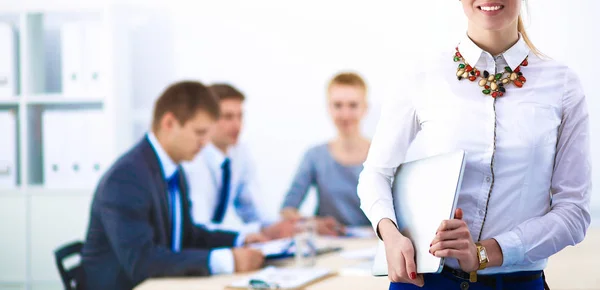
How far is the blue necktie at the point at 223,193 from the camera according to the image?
4.48 metres

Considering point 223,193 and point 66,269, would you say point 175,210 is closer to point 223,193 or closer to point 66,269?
point 66,269

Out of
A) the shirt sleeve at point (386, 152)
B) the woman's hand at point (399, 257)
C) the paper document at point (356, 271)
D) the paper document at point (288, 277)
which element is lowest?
the paper document at point (356, 271)

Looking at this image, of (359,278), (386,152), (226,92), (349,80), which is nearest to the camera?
(386,152)

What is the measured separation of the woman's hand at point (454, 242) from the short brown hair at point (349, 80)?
3.30 m

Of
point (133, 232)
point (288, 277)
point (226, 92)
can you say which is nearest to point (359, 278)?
point (288, 277)

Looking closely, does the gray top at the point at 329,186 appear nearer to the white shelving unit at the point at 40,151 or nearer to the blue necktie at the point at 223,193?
the blue necktie at the point at 223,193

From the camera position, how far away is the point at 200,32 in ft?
15.3

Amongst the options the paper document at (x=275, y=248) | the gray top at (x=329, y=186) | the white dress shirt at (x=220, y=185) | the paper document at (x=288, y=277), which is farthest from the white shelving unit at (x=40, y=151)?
the paper document at (x=288, y=277)

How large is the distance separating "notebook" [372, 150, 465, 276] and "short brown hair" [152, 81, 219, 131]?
2.19 m

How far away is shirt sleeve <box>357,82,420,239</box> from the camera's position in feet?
4.33

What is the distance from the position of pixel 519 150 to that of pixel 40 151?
12.0 ft

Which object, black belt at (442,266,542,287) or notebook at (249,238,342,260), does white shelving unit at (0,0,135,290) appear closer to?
notebook at (249,238,342,260)

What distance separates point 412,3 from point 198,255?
95.2 inches

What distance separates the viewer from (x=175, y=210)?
3.35m
